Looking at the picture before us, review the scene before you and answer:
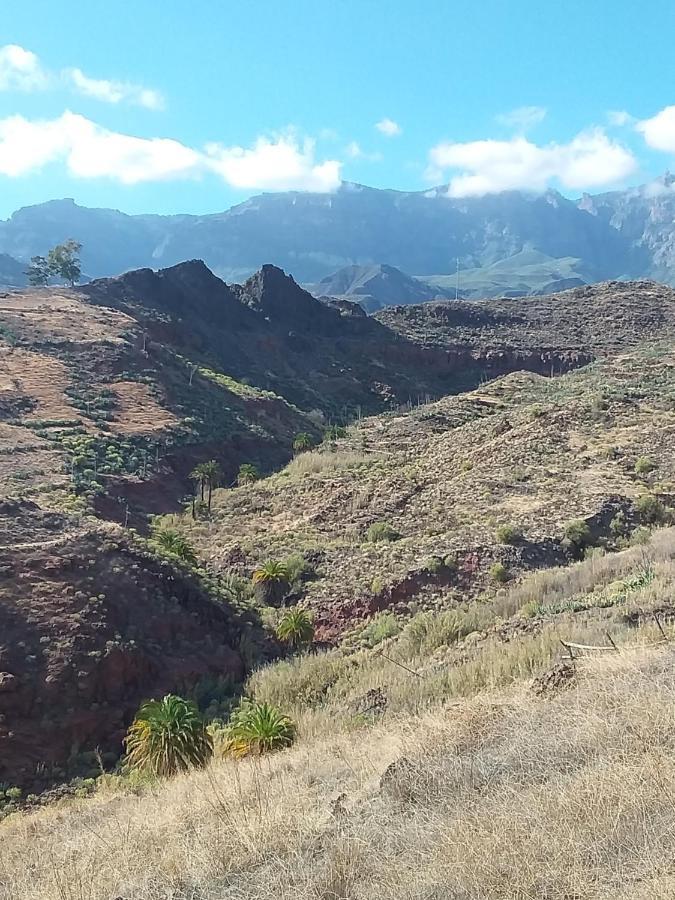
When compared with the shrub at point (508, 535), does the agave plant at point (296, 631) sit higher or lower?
lower

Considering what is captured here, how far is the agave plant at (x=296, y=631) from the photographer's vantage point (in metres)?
19.0

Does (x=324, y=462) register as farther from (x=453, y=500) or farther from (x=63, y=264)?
→ (x=63, y=264)

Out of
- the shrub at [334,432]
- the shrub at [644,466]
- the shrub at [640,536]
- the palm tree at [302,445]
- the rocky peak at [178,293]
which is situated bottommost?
the palm tree at [302,445]

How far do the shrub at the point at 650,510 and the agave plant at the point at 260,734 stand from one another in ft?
47.9

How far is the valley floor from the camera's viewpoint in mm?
3861

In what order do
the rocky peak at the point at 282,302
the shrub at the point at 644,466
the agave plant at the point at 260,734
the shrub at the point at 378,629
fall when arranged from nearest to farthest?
the agave plant at the point at 260,734, the shrub at the point at 378,629, the shrub at the point at 644,466, the rocky peak at the point at 282,302

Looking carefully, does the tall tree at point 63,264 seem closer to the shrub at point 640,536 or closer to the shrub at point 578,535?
the shrub at point 578,535

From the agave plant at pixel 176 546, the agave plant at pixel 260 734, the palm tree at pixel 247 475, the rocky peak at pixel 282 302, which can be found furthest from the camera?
the rocky peak at pixel 282 302

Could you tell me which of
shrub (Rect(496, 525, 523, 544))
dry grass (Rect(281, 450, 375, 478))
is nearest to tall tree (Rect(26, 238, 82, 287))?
dry grass (Rect(281, 450, 375, 478))

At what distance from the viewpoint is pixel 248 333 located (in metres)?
70.0

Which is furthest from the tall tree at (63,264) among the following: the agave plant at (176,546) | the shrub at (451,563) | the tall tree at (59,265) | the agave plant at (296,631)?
the shrub at (451,563)

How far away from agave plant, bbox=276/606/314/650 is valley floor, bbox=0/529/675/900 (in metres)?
8.63

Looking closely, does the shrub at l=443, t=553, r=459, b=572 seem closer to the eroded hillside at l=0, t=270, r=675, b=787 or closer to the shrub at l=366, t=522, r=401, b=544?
the eroded hillside at l=0, t=270, r=675, b=787

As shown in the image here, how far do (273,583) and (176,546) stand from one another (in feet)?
13.9
